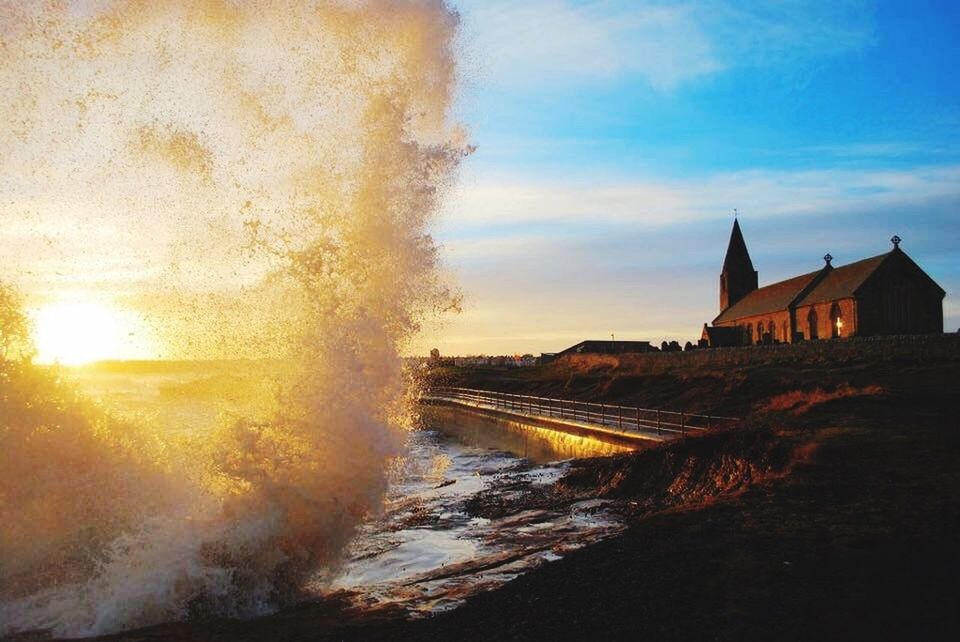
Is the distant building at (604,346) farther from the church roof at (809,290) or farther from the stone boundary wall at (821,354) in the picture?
the stone boundary wall at (821,354)

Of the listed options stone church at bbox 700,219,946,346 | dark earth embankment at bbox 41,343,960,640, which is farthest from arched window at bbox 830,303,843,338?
dark earth embankment at bbox 41,343,960,640

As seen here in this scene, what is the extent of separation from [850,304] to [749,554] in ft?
163

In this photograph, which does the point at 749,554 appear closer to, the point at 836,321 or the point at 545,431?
the point at 545,431

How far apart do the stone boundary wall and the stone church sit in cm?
1247

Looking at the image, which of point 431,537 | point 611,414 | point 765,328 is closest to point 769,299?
point 765,328

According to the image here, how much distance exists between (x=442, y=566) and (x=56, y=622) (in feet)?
16.5

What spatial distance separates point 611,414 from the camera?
29.2 meters

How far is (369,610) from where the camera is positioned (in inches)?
351

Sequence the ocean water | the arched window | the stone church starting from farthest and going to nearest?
1. the arched window
2. the stone church
3. the ocean water

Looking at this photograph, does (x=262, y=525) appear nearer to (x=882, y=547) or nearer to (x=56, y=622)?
(x=56, y=622)

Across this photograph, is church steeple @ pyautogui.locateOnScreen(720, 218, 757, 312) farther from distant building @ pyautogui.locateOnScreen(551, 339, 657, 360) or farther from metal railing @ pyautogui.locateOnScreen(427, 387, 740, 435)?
metal railing @ pyautogui.locateOnScreen(427, 387, 740, 435)

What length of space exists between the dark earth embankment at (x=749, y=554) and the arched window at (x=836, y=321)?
3946cm

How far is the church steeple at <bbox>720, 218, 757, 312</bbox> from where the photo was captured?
85.3 m

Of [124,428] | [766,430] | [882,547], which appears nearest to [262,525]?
[124,428]
